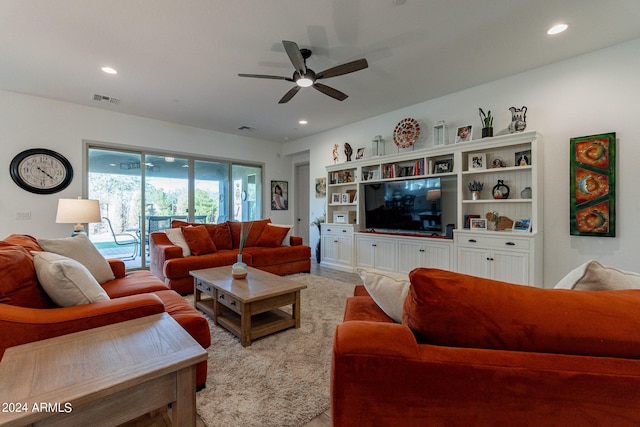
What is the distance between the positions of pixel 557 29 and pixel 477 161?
1.56 metres

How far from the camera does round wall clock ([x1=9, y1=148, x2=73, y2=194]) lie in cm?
395

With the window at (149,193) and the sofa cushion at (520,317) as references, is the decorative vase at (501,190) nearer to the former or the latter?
the sofa cushion at (520,317)

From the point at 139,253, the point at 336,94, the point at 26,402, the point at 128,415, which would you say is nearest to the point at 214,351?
the point at 128,415

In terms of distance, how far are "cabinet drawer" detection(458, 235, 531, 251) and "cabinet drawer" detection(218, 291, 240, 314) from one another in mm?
2949

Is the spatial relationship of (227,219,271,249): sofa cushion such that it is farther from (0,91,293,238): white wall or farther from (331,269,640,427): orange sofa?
(331,269,640,427): orange sofa

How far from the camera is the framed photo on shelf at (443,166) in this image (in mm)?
3975

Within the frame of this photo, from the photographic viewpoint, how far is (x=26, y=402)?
29.3 inches

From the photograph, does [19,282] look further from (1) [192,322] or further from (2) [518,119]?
(2) [518,119]

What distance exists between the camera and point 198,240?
4031 millimetres

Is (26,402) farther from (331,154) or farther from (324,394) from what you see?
(331,154)

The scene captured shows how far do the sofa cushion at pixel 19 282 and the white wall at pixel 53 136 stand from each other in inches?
146

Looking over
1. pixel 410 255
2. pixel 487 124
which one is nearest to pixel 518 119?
pixel 487 124

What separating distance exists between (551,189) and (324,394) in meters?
3.51

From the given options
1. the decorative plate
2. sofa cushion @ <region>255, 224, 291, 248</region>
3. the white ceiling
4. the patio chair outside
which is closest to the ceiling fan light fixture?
the white ceiling
